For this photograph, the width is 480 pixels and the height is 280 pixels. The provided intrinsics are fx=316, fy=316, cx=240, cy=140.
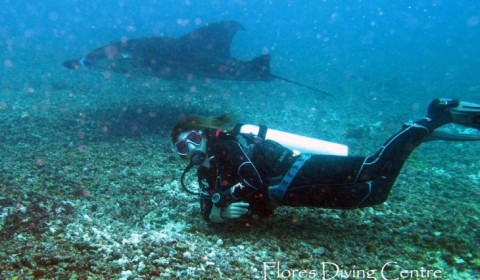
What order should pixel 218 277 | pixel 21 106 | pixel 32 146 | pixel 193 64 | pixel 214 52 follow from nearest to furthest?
pixel 218 277, pixel 32 146, pixel 21 106, pixel 193 64, pixel 214 52

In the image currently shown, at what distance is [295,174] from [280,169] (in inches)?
9.1

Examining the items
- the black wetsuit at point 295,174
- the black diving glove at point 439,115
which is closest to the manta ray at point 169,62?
the black diving glove at point 439,115

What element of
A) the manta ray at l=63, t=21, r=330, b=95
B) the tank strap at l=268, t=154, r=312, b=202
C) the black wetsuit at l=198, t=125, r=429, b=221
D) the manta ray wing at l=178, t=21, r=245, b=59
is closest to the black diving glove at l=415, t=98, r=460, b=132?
the black wetsuit at l=198, t=125, r=429, b=221

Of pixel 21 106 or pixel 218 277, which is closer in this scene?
pixel 218 277

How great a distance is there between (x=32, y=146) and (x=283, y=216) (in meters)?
4.78

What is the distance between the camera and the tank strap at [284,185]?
141 inches

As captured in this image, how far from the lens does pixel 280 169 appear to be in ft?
12.3

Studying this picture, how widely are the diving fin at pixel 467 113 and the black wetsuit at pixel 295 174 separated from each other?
460mm

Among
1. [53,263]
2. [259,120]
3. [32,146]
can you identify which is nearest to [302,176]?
[53,263]

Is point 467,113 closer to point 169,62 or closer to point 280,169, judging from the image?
point 280,169

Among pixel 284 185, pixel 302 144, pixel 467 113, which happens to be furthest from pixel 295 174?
pixel 467 113

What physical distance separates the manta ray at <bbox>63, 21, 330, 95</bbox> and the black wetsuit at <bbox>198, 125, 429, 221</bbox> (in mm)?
6010

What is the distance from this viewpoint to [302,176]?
11.9 ft

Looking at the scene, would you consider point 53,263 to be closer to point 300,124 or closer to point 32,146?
point 32,146
